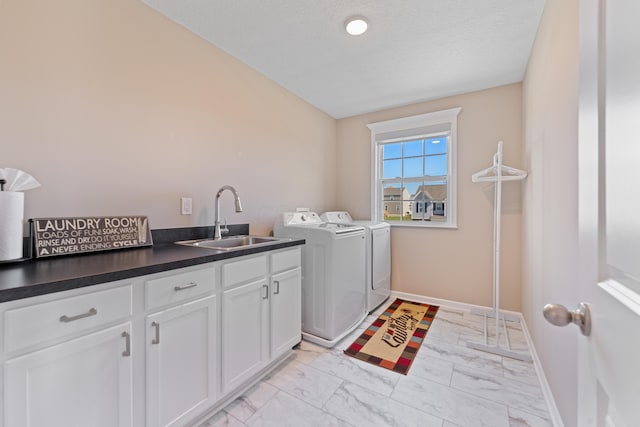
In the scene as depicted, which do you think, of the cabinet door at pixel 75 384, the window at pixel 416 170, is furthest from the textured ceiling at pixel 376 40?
the cabinet door at pixel 75 384

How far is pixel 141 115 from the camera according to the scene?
1.69m

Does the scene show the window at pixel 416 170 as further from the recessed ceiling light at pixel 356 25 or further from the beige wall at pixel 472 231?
the recessed ceiling light at pixel 356 25

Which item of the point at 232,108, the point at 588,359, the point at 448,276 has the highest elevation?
the point at 232,108

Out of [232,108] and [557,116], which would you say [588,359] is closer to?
[557,116]

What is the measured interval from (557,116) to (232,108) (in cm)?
222

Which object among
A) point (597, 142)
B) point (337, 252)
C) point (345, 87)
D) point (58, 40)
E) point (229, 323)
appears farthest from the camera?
point (345, 87)

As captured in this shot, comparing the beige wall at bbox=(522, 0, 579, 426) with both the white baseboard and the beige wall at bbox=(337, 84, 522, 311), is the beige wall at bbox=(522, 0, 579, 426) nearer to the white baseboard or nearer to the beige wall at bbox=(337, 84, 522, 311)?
the white baseboard

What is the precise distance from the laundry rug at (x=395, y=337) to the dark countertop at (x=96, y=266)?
1189 millimetres

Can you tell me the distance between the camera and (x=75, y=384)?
97cm

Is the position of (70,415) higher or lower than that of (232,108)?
lower

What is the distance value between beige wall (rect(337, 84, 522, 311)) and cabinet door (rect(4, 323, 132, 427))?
113 inches

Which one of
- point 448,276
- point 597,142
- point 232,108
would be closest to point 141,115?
point 232,108

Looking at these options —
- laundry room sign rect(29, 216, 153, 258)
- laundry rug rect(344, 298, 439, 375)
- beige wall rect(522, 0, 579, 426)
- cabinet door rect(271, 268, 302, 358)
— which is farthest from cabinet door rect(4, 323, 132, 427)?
beige wall rect(522, 0, 579, 426)

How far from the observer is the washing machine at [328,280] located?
87.1 inches
